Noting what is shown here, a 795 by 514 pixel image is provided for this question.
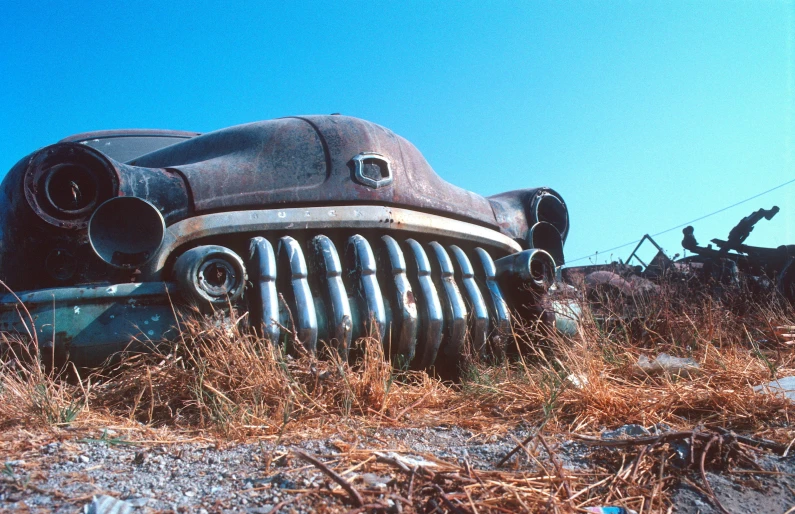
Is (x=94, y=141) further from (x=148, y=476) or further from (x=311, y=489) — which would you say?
(x=311, y=489)

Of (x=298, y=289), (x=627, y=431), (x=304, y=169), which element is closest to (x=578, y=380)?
(x=627, y=431)

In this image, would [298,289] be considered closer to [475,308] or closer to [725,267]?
[475,308]

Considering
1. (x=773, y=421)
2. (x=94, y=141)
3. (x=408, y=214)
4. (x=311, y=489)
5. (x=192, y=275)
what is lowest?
(x=773, y=421)

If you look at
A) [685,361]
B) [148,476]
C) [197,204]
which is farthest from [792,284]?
[148,476]

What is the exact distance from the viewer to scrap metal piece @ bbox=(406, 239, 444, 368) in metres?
2.75

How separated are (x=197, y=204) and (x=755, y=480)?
2.29 metres

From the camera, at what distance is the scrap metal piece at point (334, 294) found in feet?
8.36

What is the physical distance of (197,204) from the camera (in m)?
2.63

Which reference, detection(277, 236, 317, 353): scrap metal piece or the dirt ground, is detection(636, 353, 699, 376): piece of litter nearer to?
the dirt ground

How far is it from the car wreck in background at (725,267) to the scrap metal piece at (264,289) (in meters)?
2.80

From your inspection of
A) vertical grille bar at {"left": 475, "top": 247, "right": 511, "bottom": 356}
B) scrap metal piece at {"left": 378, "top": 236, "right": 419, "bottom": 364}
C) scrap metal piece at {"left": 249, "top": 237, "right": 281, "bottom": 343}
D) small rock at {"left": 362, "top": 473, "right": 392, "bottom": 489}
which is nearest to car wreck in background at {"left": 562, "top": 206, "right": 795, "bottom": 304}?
vertical grille bar at {"left": 475, "top": 247, "right": 511, "bottom": 356}

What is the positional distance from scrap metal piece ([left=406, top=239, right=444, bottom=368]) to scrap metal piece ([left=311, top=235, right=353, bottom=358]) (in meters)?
0.37

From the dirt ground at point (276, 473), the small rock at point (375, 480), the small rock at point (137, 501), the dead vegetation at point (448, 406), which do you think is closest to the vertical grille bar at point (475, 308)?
the dead vegetation at point (448, 406)

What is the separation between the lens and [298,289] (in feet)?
8.43
